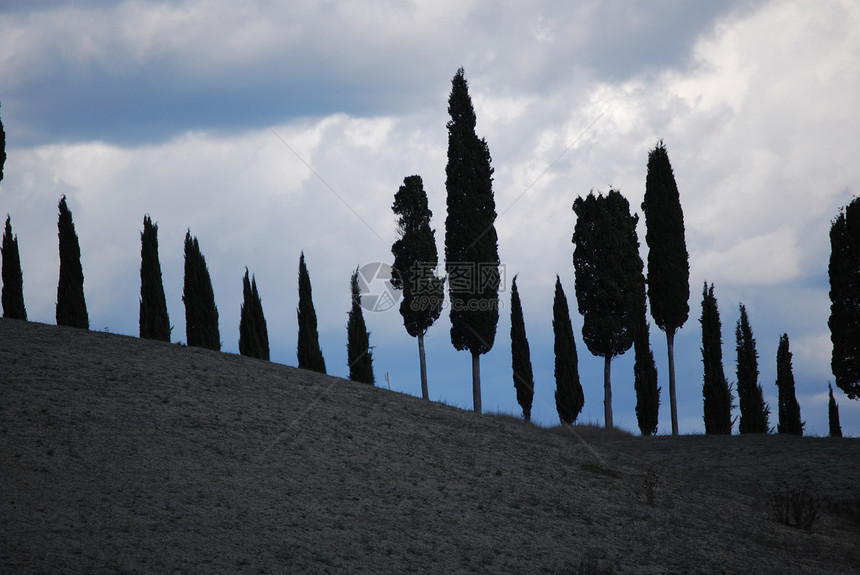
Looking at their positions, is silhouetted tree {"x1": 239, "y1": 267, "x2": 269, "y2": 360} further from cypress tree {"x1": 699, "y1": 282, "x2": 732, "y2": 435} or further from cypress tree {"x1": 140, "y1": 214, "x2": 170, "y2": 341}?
cypress tree {"x1": 699, "y1": 282, "x2": 732, "y2": 435}

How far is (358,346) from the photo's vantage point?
46.6 meters

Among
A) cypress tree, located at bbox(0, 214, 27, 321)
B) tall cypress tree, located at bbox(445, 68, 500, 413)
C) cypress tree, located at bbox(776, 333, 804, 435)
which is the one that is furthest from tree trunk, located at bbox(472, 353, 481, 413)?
cypress tree, located at bbox(0, 214, 27, 321)

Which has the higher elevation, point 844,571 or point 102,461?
point 102,461

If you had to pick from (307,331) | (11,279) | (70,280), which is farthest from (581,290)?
(11,279)

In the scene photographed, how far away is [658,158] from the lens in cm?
3734

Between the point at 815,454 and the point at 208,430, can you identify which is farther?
the point at 815,454

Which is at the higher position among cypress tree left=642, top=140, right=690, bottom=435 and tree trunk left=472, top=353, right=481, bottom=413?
cypress tree left=642, top=140, right=690, bottom=435

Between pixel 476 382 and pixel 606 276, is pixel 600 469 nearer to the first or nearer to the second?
pixel 476 382

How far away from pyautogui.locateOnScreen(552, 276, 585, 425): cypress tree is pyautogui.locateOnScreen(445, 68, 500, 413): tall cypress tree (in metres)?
7.80

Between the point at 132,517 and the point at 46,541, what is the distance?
4.53ft

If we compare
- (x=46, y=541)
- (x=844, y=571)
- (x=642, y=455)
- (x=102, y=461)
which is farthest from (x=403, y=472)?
(x=642, y=455)

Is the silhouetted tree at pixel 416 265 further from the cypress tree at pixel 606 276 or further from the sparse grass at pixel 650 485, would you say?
the sparse grass at pixel 650 485

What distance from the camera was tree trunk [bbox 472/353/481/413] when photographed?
1316 inches

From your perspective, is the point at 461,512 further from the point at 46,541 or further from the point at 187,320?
the point at 187,320
